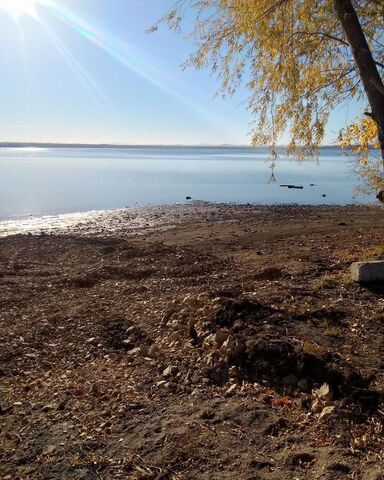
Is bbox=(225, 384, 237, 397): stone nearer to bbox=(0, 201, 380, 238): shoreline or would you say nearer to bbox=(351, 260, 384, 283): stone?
bbox=(351, 260, 384, 283): stone

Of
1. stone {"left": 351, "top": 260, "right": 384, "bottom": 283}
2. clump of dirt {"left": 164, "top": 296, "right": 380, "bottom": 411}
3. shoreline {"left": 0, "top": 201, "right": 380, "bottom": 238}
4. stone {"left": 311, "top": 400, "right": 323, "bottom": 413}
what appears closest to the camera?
stone {"left": 311, "top": 400, "right": 323, "bottom": 413}

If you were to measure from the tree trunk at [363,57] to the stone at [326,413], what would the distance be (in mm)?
4323

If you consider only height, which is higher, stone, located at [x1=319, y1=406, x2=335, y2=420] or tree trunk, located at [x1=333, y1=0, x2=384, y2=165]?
tree trunk, located at [x1=333, y1=0, x2=384, y2=165]

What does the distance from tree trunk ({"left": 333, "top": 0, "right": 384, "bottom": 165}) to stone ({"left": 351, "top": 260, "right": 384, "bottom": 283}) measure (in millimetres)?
1908

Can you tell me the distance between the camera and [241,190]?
1489 inches

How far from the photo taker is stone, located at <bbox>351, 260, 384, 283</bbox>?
6207 millimetres

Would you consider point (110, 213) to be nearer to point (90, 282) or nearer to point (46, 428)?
point (90, 282)

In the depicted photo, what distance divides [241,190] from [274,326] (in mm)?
33354

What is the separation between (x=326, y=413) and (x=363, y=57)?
16.2 feet

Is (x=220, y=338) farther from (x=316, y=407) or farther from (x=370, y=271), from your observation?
(x=370, y=271)

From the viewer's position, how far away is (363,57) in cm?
634

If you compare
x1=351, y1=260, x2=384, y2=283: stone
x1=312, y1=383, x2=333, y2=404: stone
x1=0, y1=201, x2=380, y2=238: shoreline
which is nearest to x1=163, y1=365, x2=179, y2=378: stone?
x1=312, y1=383, x2=333, y2=404: stone

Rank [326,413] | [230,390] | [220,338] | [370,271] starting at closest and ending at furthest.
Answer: [326,413]
[230,390]
[220,338]
[370,271]

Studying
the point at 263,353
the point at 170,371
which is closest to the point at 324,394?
the point at 263,353
